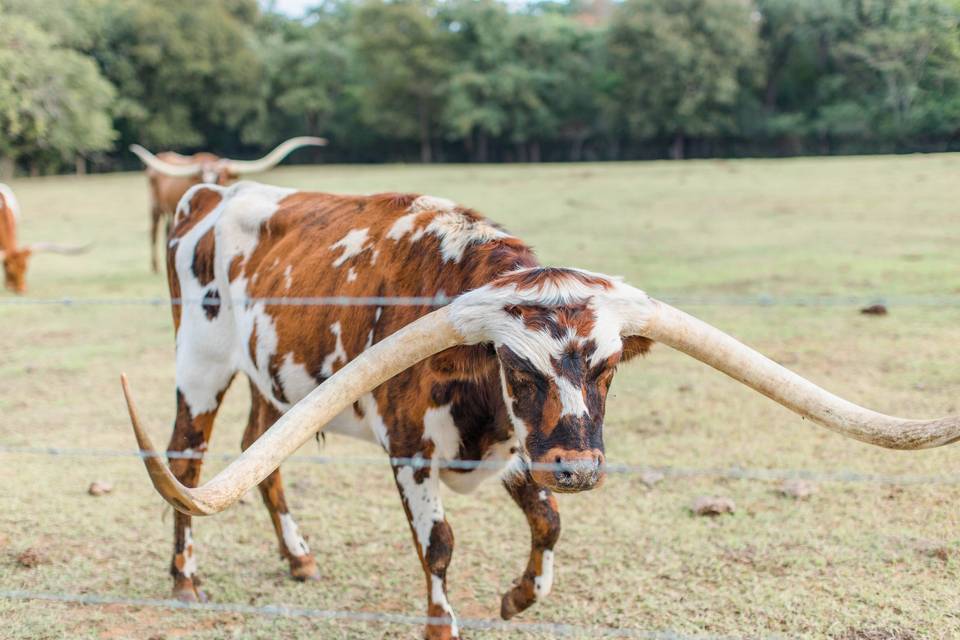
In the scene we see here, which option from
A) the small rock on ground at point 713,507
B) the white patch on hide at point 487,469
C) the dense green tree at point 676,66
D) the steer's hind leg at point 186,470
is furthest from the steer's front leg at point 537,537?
the dense green tree at point 676,66

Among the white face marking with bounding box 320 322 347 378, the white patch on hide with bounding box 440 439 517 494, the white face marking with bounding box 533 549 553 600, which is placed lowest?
the white face marking with bounding box 533 549 553 600

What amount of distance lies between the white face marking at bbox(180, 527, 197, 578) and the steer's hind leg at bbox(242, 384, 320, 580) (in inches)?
14.2

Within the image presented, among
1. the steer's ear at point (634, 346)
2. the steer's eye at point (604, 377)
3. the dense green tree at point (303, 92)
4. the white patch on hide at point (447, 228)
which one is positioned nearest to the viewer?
the steer's eye at point (604, 377)

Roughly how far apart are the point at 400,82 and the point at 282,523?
4227 cm

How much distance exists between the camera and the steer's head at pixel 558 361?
2373mm

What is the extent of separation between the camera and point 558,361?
2.43 metres

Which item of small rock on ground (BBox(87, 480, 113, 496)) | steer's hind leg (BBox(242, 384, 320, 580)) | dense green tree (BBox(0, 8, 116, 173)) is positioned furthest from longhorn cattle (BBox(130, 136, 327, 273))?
dense green tree (BBox(0, 8, 116, 173))

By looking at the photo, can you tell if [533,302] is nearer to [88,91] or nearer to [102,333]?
[102,333]

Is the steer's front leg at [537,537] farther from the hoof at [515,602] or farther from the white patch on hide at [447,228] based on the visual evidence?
the white patch on hide at [447,228]

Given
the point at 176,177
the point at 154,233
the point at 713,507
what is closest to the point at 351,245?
the point at 713,507

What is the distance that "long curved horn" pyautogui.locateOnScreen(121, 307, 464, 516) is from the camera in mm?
2219

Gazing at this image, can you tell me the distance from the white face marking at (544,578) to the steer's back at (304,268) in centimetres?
102

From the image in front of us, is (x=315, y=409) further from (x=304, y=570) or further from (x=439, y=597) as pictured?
(x=304, y=570)

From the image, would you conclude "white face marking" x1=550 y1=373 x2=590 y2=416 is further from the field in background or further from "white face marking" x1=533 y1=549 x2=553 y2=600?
the field in background
